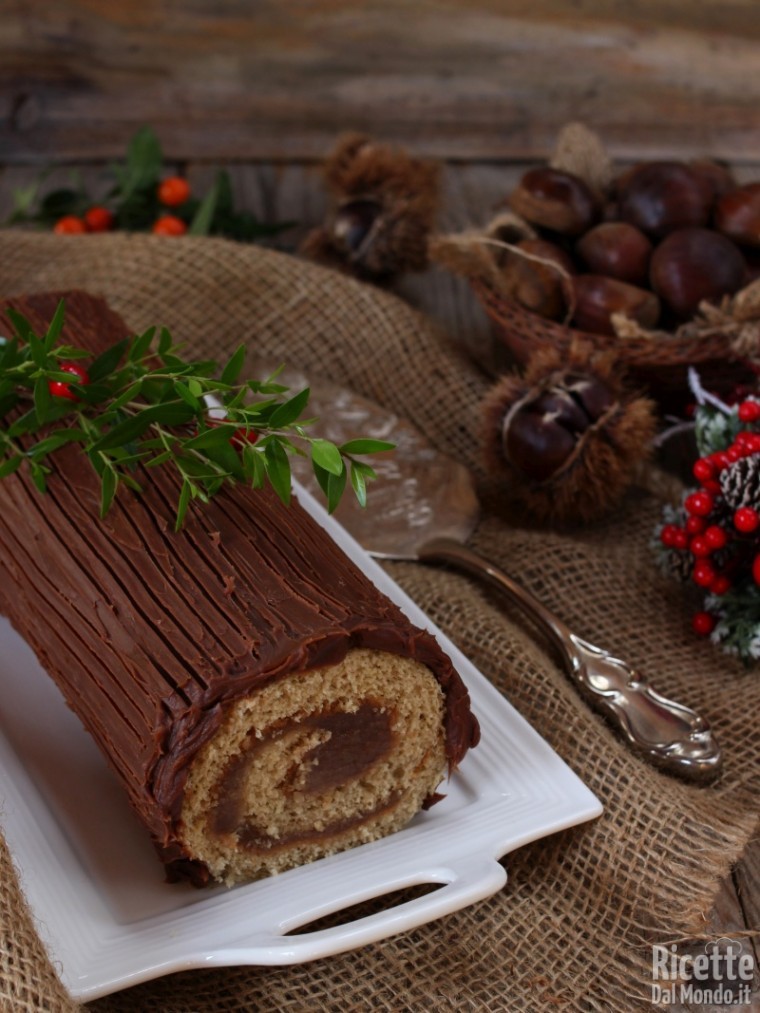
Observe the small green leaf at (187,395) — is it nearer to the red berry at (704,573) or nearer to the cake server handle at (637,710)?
the cake server handle at (637,710)

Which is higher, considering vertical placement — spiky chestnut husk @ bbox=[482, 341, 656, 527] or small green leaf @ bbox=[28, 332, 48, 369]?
small green leaf @ bbox=[28, 332, 48, 369]

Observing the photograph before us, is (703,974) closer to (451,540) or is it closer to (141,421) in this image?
(451,540)

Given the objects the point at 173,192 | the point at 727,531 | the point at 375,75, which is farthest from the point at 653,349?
the point at 375,75

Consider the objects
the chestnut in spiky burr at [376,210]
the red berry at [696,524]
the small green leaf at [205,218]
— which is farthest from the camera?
the small green leaf at [205,218]

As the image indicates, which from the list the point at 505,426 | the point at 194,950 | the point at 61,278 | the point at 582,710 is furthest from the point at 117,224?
the point at 194,950

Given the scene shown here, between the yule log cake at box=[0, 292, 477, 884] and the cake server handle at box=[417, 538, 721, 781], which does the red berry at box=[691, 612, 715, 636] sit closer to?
the cake server handle at box=[417, 538, 721, 781]

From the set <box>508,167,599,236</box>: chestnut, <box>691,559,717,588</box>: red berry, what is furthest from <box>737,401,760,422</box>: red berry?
<box>508,167,599,236</box>: chestnut

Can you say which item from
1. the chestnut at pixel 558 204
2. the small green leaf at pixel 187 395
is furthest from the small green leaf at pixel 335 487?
the chestnut at pixel 558 204
